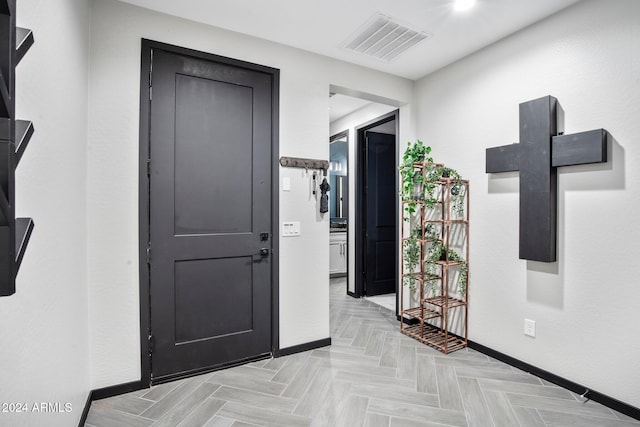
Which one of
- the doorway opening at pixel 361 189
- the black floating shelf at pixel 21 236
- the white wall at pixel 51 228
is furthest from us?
the doorway opening at pixel 361 189

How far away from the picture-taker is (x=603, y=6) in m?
2.11

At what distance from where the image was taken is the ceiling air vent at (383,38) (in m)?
2.53

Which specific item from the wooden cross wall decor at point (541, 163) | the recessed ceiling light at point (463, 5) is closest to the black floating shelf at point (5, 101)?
the recessed ceiling light at point (463, 5)

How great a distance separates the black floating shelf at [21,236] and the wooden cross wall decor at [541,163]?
290 cm

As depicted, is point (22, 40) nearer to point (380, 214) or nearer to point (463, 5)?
point (463, 5)

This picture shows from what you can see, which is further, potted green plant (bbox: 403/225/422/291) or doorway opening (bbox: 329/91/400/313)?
doorway opening (bbox: 329/91/400/313)

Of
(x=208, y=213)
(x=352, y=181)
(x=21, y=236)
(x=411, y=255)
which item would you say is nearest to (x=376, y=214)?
(x=352, y=181)

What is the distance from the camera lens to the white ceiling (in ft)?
7.43

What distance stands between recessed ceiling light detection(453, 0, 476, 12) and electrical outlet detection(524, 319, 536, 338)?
252 cm

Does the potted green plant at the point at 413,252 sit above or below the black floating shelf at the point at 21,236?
below

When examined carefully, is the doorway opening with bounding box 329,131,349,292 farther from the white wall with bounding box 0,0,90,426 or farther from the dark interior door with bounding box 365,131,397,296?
the white wall with bounding box 0,0,90,426

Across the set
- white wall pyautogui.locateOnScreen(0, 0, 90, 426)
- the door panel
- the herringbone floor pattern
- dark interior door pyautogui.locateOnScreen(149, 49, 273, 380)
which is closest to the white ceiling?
dark interior door pyautogui.locateOnScreen(149, 49, 273, 380)

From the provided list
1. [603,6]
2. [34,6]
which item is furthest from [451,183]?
[34,6]

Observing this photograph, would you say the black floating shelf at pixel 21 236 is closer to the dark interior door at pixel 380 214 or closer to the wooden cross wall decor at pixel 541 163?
the wooden cross wall decor at pixel 541 163
